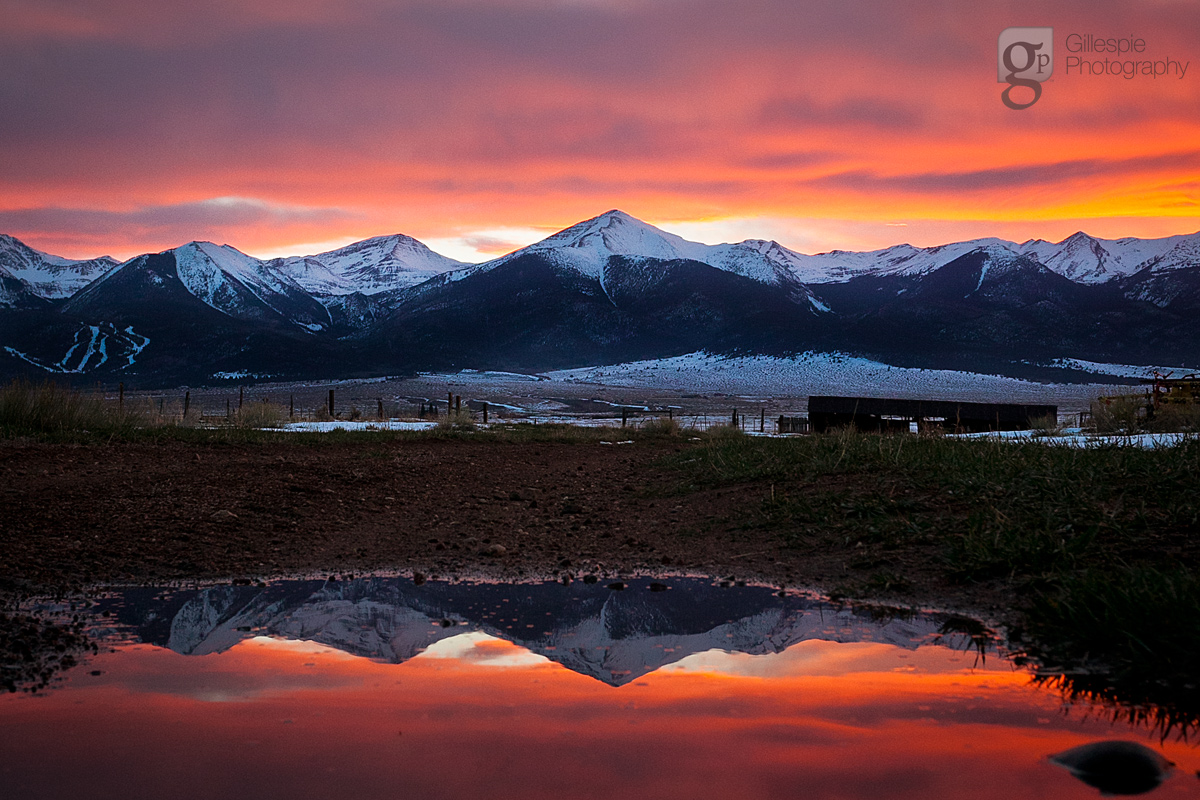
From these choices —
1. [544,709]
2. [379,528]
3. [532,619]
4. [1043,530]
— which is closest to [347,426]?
[379,528]

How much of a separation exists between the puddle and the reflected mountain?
24 millimetres

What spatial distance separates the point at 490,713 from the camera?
10.9 feet

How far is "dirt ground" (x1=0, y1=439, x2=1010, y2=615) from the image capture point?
590 centimetres

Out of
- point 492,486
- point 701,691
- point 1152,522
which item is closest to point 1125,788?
point 701,691

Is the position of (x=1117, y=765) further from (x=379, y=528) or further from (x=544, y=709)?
(x=379, y=528)

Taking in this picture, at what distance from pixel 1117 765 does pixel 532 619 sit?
284 centimetres

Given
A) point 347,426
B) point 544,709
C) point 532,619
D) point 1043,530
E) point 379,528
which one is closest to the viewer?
point 544,709

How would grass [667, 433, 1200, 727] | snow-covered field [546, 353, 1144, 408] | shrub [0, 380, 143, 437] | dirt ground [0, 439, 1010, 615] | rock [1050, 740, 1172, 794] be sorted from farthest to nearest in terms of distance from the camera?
snow-covered field [546, 353, 1144, 408], shrub [0, 380, 143, 437], dirt ground [0, 439, 1010, 615], grass [667, 433, 1200, 727], rock [1050, 740, 1172, 794]

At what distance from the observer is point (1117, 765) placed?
2.74 meters

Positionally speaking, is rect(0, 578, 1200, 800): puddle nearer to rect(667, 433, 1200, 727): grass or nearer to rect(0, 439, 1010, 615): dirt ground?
rect(667, 433, 1200, 727): grass

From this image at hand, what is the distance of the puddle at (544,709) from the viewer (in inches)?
107

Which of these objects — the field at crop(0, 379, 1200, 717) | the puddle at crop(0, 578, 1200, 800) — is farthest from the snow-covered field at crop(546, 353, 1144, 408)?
the puddle at crop(0, 578, 1200, 800)

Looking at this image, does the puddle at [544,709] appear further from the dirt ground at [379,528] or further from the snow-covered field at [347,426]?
the snow-covered field at [347,426]

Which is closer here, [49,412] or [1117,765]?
[1117,765]
